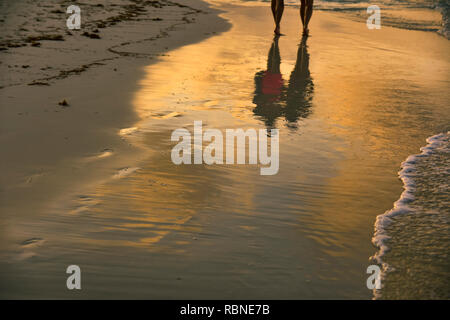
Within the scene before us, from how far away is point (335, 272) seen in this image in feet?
8.19

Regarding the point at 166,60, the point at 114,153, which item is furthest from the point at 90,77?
the point at 114,153

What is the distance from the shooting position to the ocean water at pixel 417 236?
239 centimetres

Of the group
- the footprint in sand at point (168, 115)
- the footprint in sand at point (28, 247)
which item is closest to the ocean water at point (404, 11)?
the footprint in sand at point (168, 115)

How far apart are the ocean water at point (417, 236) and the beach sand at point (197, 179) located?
88 mm

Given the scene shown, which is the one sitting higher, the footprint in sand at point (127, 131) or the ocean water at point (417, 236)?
the footprint in sand at point (127, 131)

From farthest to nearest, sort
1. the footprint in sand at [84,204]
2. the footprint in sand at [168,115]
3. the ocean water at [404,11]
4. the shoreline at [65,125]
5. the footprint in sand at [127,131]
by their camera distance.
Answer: the ocean water at [404,11] → the footprint in sand at [168,115] → the footprint in sand at [127,131] → the shoreline at [65,125] → the footprint in sand at [84,204]

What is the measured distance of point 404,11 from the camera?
574 inches

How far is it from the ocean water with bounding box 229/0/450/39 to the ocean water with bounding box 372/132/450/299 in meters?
8.18

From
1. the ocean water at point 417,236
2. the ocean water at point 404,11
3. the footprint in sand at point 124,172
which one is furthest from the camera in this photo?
the ocean water at point 404,11

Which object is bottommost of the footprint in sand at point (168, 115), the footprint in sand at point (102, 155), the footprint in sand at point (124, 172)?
the footprint in sand at point (124, 172)

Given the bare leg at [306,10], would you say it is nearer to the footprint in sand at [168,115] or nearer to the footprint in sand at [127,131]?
the footprint in sand at [168,115]

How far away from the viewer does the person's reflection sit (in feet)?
17.2

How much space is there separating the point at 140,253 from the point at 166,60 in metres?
5.37
